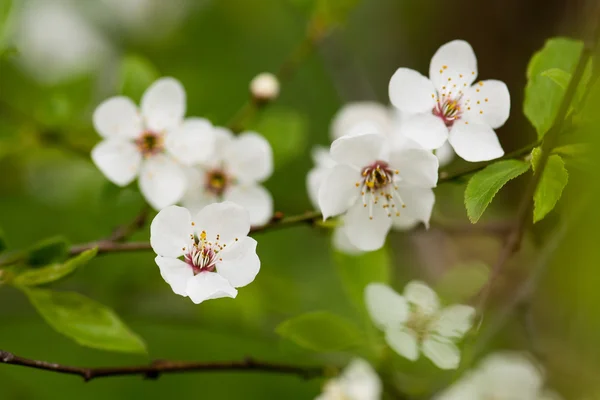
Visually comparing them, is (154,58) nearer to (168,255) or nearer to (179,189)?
(179,189)

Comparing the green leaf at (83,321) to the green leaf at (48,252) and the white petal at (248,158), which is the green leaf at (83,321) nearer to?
the green leaf at (48,252)

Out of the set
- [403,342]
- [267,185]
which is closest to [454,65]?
[403,342]

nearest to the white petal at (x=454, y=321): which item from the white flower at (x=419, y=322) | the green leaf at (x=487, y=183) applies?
the white flower at (x=419, y=322)

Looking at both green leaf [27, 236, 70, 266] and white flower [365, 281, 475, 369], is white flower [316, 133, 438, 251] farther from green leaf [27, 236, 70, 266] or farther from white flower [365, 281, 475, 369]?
green leaf [27, 236, 70, 266]

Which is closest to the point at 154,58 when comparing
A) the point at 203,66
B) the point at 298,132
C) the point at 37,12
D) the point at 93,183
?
the point at 203,66

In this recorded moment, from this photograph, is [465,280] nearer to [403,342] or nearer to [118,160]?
[403,342]
